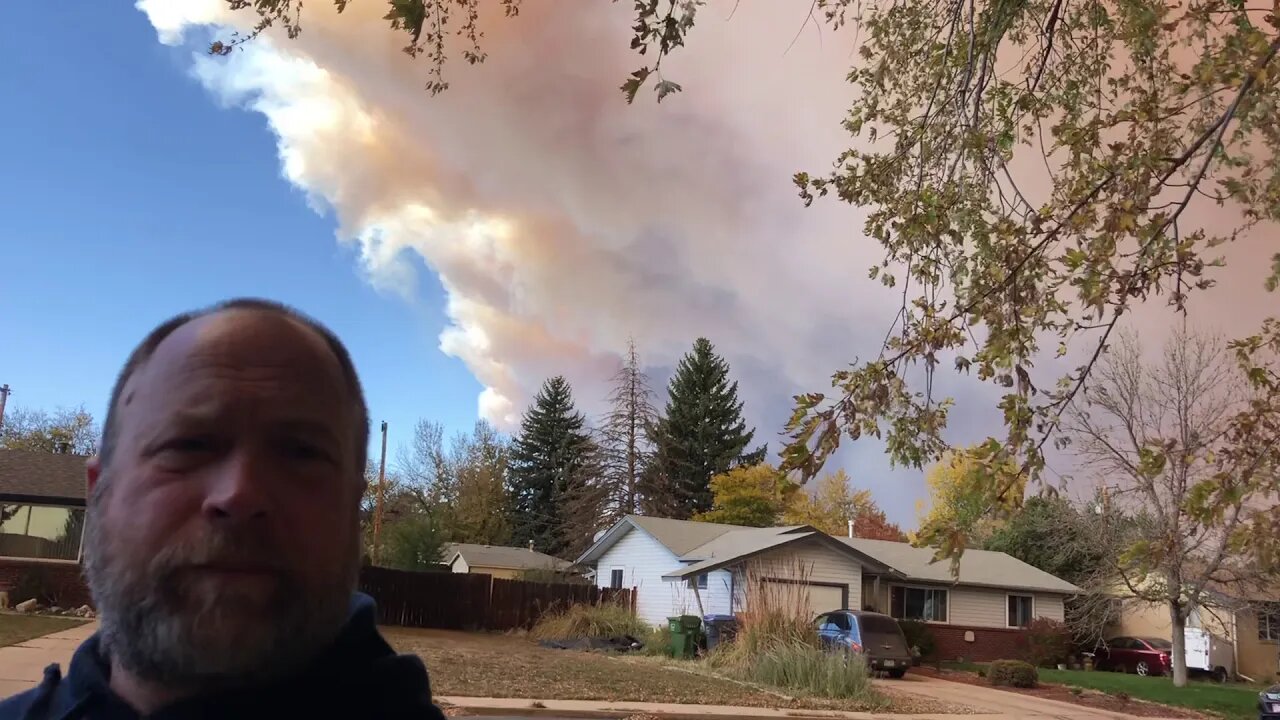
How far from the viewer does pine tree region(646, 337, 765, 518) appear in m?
53.0

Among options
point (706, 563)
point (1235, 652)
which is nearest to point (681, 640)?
point (706, 563)

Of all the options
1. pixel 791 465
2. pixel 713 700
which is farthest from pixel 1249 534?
pixel 713 700

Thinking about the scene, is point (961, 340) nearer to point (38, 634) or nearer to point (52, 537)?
point (38, 634)

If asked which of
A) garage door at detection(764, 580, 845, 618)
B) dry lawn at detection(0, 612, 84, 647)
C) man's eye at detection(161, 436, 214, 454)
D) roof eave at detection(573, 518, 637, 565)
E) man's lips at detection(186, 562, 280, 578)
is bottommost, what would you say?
dry lawn at detection(0, 612, 84, 647)

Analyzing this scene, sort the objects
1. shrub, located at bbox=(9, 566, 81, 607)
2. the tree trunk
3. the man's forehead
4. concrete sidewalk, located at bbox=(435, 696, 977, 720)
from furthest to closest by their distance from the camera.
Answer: the tree trunk < shrub, located at bbox=(9, 566, 81, 607) < concrete sidewalk, located at bbox=(435, 696, 977, 720) < the man's forehead

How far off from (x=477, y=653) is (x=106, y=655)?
71.2ft

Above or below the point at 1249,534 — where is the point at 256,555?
below

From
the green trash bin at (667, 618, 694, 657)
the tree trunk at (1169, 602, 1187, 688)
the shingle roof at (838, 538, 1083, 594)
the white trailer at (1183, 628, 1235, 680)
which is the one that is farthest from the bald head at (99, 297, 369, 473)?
the white trailer at (1183, 628, 1235, 680)

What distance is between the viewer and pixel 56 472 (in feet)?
94.8

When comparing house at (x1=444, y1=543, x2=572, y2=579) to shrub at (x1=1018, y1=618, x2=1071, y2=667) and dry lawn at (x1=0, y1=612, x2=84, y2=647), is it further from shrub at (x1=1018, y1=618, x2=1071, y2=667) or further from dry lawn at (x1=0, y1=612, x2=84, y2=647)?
dry lawn at (x1=0, y1=612, x2=84, y2=647)

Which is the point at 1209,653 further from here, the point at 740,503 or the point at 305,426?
the point at 305,426

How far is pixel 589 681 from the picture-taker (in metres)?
16.1

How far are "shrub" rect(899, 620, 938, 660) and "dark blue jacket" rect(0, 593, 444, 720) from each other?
3129 centimetres

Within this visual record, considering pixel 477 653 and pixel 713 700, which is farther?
→ pixel 477 653
